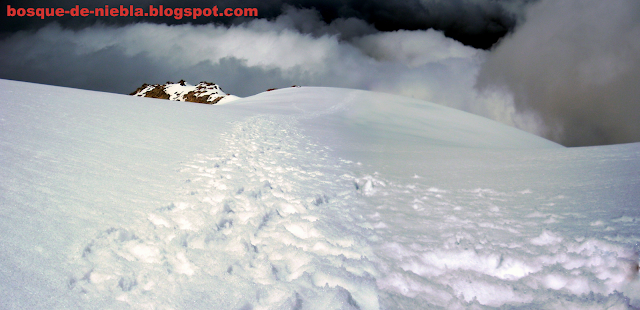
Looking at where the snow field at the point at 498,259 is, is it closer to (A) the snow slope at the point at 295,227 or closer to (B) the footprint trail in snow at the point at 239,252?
(A) the snow slope at the point at 295,227

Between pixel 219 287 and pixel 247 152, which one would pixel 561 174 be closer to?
pixel 219 287

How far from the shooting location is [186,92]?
140 m

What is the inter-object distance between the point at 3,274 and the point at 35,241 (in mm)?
367

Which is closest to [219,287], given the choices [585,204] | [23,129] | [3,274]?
[3,274]

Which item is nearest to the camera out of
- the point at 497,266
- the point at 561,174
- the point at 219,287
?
the point at 219,287

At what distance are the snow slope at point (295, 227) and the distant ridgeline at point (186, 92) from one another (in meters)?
113

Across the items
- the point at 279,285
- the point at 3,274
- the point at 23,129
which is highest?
the point at 23,129

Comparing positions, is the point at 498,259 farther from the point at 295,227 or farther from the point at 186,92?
the point at 186,92

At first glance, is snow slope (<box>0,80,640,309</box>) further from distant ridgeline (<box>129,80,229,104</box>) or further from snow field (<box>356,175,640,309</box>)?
distant ridgeline (<box>129,80,229,104</box>)

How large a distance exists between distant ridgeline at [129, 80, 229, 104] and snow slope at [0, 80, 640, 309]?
369 ft

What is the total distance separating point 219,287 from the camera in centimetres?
193

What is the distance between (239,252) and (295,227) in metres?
0.67

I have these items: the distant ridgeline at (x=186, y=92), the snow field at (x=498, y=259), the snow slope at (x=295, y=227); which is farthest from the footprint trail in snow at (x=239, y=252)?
the distant ridgeline at (x=186, y=92)

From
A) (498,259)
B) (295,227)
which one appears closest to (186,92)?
(295,227)
